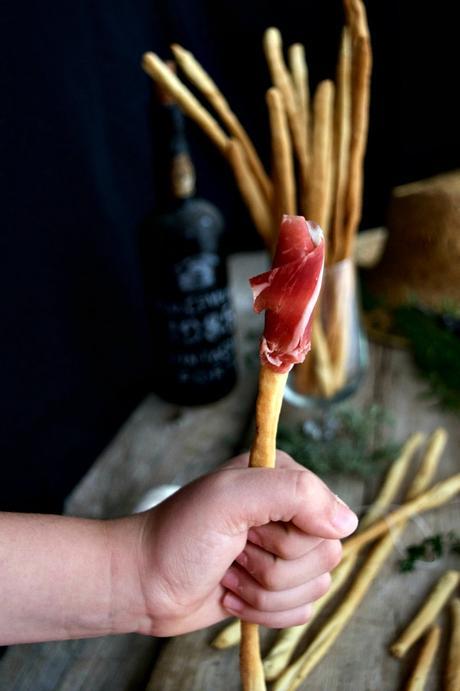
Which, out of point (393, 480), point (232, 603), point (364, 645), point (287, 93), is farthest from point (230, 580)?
point (287, 93)

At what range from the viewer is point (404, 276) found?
96 centimetres

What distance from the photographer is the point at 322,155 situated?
0.71 m

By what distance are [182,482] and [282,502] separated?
33 centimetres

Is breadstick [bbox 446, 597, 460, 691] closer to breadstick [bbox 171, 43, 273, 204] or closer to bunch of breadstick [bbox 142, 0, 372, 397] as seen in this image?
bunch of breadstick [bbox 142, 0, 372, 397]

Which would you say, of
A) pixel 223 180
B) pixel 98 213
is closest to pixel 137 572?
pixel 98 213

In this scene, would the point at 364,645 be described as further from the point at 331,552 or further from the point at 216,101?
the point at 216,101

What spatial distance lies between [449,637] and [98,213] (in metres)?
0.61

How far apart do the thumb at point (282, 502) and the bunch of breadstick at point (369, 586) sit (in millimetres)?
144

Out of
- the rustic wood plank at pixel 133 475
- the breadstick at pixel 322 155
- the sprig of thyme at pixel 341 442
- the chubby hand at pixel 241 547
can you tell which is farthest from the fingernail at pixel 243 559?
the breadstick at pixel 322 155

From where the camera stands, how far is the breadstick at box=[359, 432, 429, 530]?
0.69m

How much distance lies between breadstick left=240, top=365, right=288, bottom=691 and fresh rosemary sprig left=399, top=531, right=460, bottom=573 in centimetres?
17

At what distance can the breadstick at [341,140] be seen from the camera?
72 cm

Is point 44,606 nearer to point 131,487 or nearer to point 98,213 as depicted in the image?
point 131,487

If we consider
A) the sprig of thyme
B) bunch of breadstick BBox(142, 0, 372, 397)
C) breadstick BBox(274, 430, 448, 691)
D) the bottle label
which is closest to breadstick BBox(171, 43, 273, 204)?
bunch of breadstick BBox(142, 0, 372, 397)
